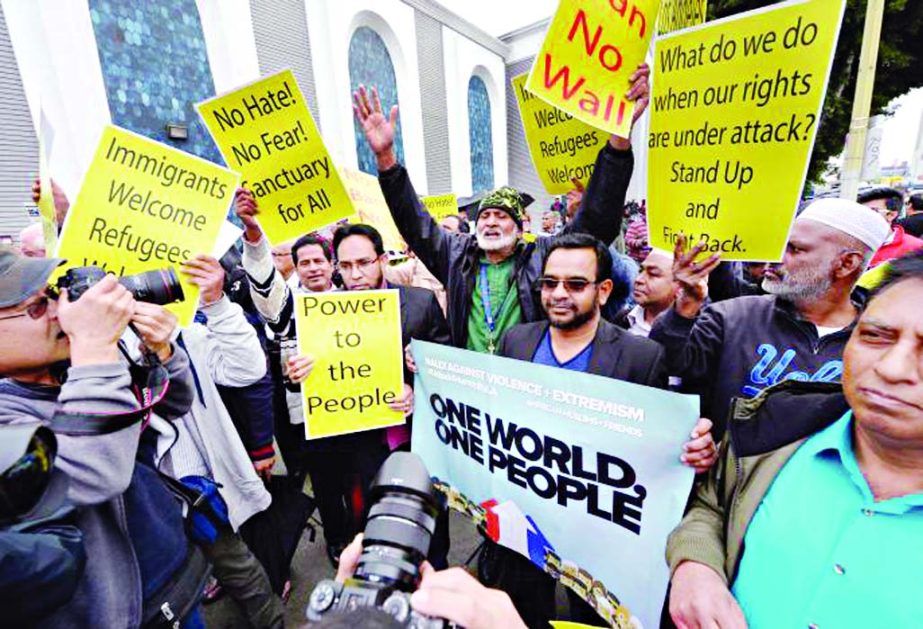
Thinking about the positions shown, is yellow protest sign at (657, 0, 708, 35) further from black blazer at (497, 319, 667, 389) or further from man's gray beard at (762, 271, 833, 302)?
black blazer at (497, 319, 667, 389)

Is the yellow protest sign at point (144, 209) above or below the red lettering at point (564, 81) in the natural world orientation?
below

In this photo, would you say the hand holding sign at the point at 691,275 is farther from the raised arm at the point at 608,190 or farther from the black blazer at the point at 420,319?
the black blazer at the point at 420,319

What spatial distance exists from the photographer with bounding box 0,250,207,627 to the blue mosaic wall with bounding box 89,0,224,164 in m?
8.37

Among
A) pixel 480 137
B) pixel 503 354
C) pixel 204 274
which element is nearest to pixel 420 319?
pixel 503 354

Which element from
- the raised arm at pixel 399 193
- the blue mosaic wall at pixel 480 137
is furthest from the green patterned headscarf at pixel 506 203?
the blue mosaic wall at pixel 480 137

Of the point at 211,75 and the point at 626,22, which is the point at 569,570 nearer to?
the point at 626,22

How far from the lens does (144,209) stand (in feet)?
5.82

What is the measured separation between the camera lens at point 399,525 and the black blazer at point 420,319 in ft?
5.18

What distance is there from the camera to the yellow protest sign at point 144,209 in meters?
1.66

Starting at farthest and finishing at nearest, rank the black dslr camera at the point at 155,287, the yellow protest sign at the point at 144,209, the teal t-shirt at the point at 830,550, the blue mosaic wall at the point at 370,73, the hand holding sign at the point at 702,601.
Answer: the blue mosaic wall at the point at 370,73, the yellow protest sign at the point at 144,209, the black dslr camera at the point at 155,287, the hand holding sign at the point at 702,601, the teal t-shirt at the point at 830,550

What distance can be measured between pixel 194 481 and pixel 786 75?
2.68 meters

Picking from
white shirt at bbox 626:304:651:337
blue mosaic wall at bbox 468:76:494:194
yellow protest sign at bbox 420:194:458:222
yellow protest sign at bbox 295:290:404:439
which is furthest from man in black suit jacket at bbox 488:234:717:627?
blue mosaic wall at bbox 468:76:494:194

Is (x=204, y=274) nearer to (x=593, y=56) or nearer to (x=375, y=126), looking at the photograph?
(x=375, y=126)

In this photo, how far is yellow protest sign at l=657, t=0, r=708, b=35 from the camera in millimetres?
2205
